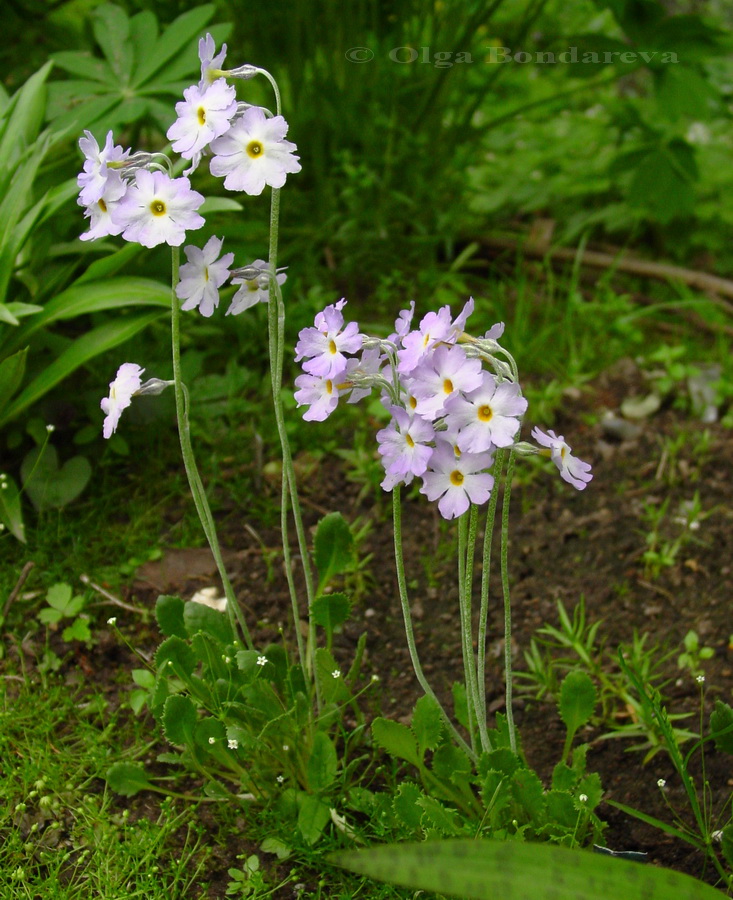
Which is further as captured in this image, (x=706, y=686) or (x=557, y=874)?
(x=706, y=686)

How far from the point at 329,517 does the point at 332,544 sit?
5cm

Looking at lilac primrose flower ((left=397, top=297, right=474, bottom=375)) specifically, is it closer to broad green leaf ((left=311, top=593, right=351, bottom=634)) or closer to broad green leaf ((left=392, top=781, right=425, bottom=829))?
broad green leaf ((left=311, top=593, right=351, bottom=634))

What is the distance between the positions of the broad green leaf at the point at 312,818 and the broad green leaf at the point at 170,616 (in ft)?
1.22

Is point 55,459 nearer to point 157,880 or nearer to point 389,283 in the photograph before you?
point 157,880

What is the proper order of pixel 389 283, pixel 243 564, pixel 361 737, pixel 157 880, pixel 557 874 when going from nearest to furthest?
pixel 557 874
pixel 157 880
pixel 361 737
pixel 243 564
pixel 389 283

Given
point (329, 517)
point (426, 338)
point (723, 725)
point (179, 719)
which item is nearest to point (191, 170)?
point (426, 338)

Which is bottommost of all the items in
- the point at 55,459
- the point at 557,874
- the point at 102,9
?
the point at 55,459

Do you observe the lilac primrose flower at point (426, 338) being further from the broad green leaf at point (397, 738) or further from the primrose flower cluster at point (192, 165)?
the broad green leaf at point (397, 738)

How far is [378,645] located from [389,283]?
4.40ft

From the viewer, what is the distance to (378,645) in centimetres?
190

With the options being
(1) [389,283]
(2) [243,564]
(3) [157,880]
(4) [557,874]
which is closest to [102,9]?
(1) [389,283]

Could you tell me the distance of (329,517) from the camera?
163 cm

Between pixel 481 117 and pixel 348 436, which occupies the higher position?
pixel 481 117

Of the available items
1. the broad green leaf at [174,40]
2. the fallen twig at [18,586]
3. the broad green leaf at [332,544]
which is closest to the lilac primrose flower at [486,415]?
the broad green leaf at [332,544]
